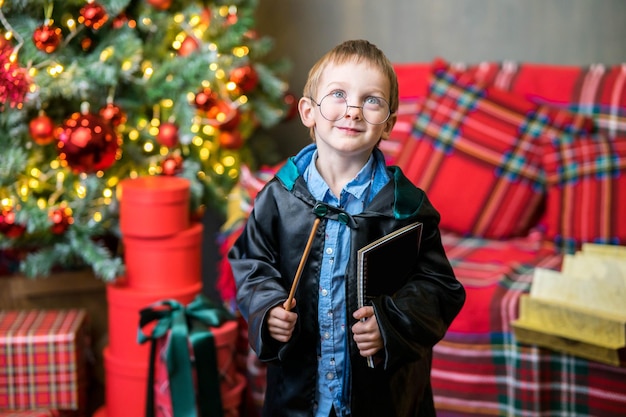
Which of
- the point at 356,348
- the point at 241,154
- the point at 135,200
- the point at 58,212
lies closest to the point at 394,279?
the point at 356,348

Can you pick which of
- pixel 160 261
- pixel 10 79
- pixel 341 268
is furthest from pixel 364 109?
pixel 160 261

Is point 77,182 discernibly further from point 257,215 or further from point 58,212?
point 257,215

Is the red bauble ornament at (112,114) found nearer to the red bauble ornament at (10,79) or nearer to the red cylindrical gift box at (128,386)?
the red bauble ornament at (10,79)

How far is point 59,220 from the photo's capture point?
6.37 ft

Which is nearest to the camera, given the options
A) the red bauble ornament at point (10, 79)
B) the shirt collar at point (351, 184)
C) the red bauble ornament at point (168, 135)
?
the shirt collar at point (351, 184)

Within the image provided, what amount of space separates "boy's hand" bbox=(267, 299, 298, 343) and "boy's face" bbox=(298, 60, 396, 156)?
0.22 metres

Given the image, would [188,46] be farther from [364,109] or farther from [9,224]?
[364,109]

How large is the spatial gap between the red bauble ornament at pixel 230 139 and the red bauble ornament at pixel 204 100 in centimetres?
17

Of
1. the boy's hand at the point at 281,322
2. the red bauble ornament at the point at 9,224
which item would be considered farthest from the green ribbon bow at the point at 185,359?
the boy's hand at the point at 281,322

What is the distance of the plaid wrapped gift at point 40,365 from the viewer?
192 centimetres

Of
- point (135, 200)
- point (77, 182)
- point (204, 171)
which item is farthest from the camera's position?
point (204, 171)

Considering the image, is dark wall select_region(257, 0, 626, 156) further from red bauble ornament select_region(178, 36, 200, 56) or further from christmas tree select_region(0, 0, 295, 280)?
red bauble ornament select_region(178, 36, 200, 56)

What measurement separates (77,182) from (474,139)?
108 centimetres

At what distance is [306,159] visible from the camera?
1.16m
